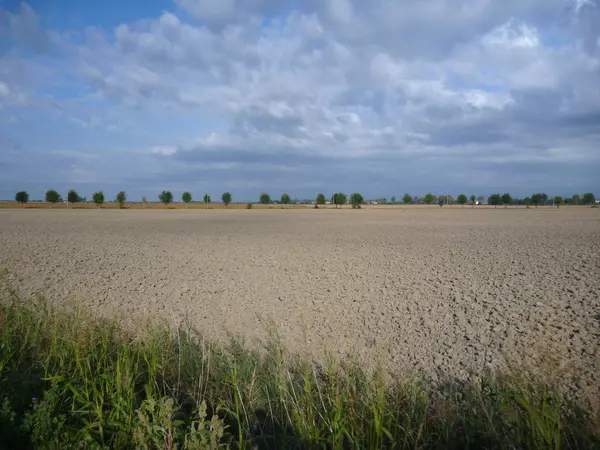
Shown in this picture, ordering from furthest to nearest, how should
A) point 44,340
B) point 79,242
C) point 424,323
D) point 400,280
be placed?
point 79,242 < point 400,280 < point 424,323 < point 44,340

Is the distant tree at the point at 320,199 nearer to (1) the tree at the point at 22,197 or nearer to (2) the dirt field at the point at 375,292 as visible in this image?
(1) the tree at the point at 22,197

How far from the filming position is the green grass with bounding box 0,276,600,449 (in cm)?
346

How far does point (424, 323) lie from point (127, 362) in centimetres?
518

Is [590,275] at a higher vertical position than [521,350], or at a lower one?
higher

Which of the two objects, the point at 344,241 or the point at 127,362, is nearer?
the point at 127,362

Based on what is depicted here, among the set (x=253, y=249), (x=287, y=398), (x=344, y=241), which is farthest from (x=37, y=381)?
(x=344, y=241)

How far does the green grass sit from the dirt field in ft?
4.37

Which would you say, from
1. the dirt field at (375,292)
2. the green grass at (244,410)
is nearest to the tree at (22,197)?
the dirt field at (375,292)

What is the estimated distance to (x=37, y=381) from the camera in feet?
14.3

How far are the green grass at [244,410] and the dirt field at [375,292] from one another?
1.33 m

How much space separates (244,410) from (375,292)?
18.0 feet

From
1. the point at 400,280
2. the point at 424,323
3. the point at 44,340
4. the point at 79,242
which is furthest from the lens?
the point at 79,242

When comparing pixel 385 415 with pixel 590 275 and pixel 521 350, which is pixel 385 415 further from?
pixel 590 275

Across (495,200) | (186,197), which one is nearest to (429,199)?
(495,200)
